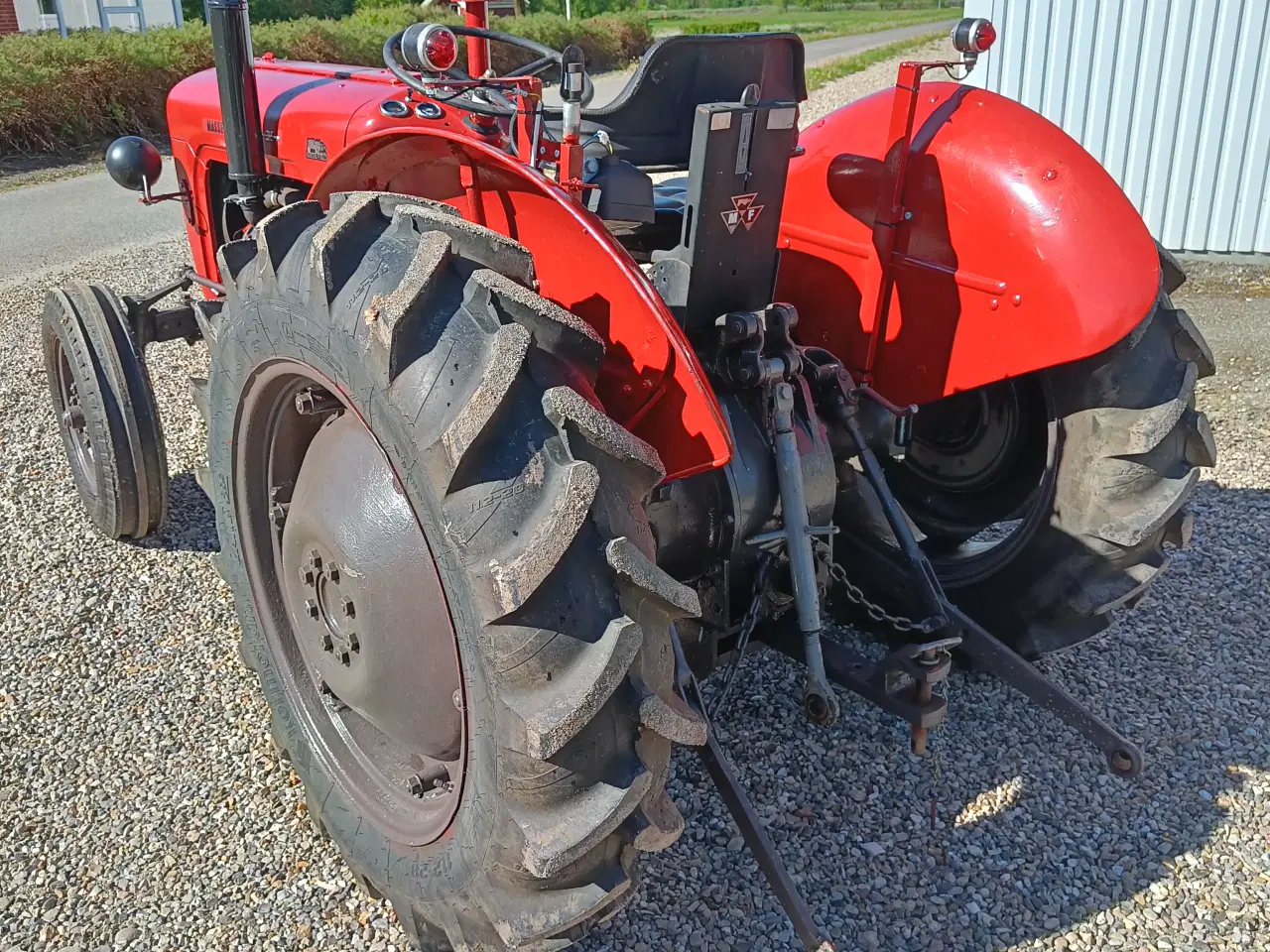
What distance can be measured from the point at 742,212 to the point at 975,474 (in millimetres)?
1227

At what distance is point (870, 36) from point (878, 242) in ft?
114

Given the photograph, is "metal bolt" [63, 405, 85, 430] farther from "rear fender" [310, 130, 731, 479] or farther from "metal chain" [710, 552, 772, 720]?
"metal chain" [710, 552, 772, 720]

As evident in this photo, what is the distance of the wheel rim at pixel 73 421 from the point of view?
359cm

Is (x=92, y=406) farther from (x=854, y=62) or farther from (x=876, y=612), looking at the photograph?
(x=854, y=62)

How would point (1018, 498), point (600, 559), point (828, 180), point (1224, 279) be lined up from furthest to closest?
1. point (1224, 279)
2. point (1018, 498)
3. point (828, 180)
4. point (600, 559)

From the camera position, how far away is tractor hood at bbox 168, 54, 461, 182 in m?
2.95

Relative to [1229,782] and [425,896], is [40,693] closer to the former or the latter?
[425,896]

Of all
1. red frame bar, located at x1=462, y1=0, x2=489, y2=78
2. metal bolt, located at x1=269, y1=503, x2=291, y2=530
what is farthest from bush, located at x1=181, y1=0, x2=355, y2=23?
metal bolt, located at x1=269, y1=503, x2=291, y2=530

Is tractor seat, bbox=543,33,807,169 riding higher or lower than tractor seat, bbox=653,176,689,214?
higher

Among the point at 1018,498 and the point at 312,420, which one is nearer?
the point at 312,420

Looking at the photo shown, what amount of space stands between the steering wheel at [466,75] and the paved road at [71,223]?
6.07 meters

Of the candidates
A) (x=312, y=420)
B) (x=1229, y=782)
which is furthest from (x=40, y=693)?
(x=1229, y=782)

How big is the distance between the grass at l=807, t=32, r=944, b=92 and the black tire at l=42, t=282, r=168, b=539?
13.8 m

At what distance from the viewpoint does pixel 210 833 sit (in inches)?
91.9
